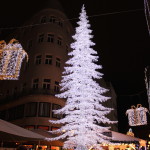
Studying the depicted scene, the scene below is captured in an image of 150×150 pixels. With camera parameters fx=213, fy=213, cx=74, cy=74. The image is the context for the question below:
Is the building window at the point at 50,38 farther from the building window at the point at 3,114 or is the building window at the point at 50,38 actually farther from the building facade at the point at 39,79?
the building window at the point at 3,114

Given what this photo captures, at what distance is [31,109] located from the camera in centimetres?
2638

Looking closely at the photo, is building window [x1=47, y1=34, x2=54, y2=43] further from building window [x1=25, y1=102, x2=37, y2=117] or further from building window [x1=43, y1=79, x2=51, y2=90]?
building window [x1=25, y1=102, x2=37, y2=117]

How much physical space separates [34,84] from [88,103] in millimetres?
15030

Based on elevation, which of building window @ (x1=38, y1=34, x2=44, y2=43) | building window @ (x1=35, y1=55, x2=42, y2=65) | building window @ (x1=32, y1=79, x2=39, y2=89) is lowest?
building window @ (x1=32, y1=79, x2=39, y2=89)

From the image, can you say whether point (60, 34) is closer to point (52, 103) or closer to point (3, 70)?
point (52, 103)

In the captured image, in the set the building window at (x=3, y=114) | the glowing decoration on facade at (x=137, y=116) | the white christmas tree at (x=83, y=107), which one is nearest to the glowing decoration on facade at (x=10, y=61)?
the white christmas tree at (x=83, y=107)

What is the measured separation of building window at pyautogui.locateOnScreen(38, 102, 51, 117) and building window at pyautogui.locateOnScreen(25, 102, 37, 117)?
2.09ft

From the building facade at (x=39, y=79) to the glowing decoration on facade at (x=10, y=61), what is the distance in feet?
36.8

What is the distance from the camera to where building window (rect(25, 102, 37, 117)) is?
26.0m

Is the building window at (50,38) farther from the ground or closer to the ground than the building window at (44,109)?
farther from the ground

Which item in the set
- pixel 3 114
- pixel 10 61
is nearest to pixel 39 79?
pixel 3 114

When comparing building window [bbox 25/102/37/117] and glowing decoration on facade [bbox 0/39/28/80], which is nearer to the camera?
glowing decoration on facade [bbox 0/39/28/80]

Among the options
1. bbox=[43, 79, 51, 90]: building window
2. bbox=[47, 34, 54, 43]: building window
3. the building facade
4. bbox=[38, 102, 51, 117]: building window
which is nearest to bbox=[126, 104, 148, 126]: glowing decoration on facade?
the building facade

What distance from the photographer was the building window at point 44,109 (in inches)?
1026
